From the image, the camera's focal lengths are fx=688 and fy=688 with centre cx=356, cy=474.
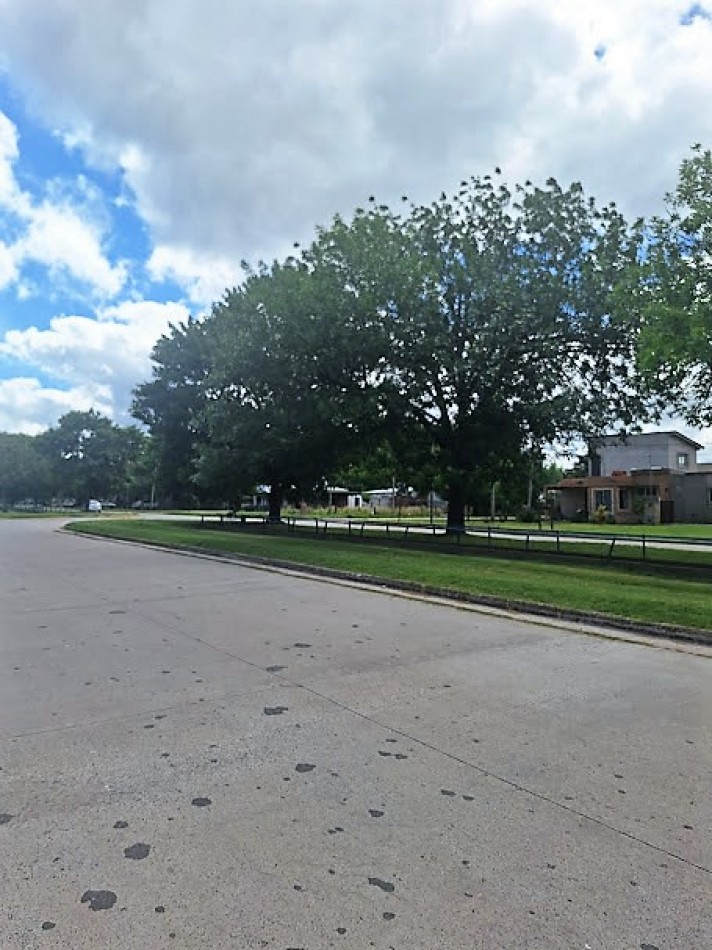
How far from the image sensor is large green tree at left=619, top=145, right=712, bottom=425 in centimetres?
1309

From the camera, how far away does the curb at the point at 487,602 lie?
8.41m

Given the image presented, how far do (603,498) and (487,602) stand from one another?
42296 millimetres

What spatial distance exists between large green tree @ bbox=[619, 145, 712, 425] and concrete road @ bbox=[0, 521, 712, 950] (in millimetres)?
7664

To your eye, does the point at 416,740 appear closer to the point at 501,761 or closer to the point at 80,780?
the point at 501,761

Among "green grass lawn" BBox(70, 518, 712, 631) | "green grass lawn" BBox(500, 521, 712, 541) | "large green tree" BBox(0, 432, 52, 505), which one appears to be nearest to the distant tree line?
"large green tree" BBox(0, 432, 52, 505)

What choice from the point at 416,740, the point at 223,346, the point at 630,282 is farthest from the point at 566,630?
the point at 223,346

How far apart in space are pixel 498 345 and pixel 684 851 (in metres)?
18.1

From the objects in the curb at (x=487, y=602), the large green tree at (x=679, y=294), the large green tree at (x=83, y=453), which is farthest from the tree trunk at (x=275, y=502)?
the large green tree at (x=83, y=453)

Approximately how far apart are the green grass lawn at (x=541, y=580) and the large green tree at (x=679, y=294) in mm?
4437

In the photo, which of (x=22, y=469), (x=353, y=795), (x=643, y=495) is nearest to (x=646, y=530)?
(x=643, y=495)

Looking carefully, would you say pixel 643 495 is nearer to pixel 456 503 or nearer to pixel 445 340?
pixel 456 503

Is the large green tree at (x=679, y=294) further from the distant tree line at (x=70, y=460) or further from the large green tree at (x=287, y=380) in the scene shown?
the distant tree line at (x=70, y=460)

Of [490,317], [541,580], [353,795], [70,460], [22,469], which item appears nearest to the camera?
[353,795]

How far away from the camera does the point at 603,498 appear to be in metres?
49.8
